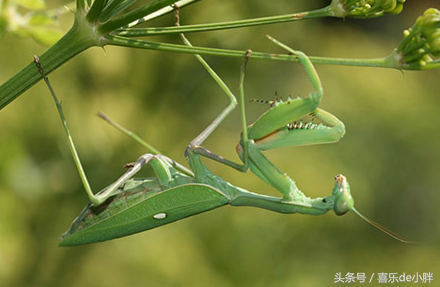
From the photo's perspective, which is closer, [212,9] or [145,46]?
[145,46]

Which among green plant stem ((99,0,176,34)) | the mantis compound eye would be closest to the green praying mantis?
the mantis compound eye

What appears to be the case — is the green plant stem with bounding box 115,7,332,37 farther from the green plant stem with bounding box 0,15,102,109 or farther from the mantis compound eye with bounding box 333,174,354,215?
the mantis compound eye with bounding box 333,174,354,215

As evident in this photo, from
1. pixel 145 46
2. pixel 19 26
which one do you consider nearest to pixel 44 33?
pixel 19 26

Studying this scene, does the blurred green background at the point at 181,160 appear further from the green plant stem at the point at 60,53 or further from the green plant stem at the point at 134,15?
the green plant stem at the point at 134,15

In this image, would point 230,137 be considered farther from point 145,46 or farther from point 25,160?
point 145,46

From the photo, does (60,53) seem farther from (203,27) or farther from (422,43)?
(422,43)
